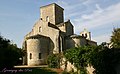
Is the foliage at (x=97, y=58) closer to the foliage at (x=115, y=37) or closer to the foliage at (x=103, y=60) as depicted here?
the foliage at (x=103, y=60)

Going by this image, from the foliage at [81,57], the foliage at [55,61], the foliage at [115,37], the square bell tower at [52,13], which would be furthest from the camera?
the square bell tower at [52,13]

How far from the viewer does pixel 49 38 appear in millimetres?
43719

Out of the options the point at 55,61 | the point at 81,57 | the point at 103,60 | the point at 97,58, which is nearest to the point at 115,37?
the point at 55,61

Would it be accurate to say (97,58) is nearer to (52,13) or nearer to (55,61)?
(55,61)

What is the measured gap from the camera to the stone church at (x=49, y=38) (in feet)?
134

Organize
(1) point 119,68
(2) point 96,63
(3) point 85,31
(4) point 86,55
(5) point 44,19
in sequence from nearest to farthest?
(1) point 119,68, (2) point 96,63, (4) point 86,55, (5) point 44,19, (3) point 85,31

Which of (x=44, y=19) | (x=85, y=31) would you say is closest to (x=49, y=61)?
(x=44, y=19)

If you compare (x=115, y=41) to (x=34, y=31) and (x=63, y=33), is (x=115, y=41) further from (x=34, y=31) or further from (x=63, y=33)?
(x=34, y=31)

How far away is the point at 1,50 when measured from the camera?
25.8 meters

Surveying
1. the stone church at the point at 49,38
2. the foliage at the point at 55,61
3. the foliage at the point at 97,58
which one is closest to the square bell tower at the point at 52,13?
the stone church at the point at 49,38

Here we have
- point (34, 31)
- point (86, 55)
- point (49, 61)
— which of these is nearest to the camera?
point (86, 55)

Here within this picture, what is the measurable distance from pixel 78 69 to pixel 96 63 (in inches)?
175

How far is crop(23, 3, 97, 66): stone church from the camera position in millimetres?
40906

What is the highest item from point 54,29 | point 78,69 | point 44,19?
point 44,19
